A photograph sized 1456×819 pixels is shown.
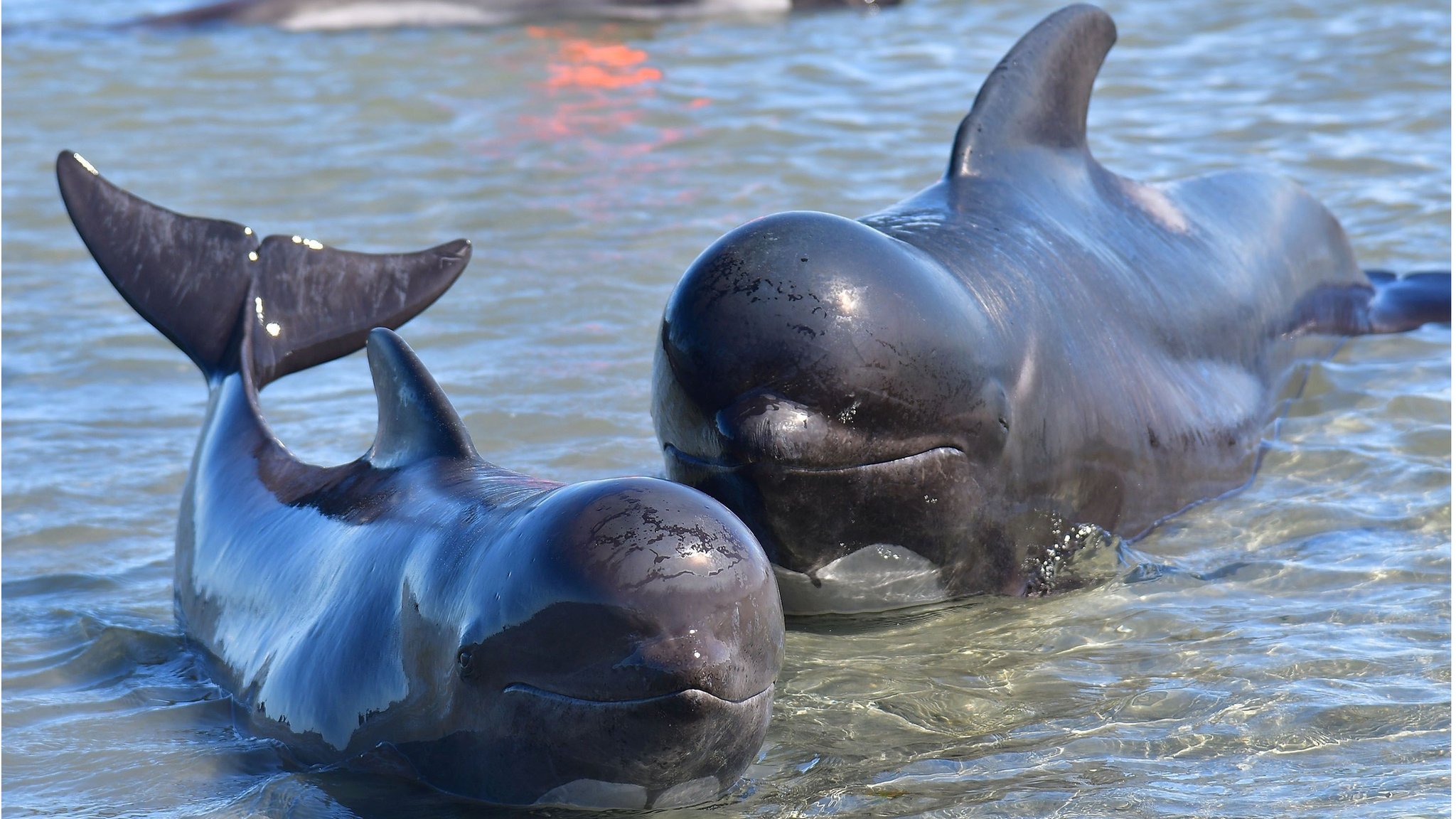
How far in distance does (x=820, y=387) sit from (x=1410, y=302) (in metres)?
5.01

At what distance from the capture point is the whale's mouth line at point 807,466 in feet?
14.8

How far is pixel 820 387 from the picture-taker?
4.48 meters

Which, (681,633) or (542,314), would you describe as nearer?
(681,633)

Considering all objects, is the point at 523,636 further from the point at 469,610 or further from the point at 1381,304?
the point at 1381,304

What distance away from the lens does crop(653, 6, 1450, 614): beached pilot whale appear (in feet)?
14.8

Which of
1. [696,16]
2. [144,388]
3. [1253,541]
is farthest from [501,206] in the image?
[696,16]

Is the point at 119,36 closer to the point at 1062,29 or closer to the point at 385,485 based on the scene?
the point at 1062,29

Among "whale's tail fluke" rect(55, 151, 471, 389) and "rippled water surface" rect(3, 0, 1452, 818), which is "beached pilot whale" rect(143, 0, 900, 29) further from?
"whale's tail fluke" rect(55, 151, 471, 389)

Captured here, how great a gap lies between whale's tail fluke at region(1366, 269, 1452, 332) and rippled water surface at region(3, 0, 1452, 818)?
12 cm

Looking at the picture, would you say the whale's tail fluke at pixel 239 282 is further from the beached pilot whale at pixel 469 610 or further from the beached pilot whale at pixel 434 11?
the beached pilot whale at pixel 434 11

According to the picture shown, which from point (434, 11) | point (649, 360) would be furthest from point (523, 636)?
point (434, 11)

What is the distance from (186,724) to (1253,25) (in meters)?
14.3

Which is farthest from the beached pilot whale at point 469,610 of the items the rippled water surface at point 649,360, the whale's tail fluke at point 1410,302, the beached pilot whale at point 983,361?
the whale's tail fluke at point 1410,302

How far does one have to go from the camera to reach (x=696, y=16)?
18.7m
